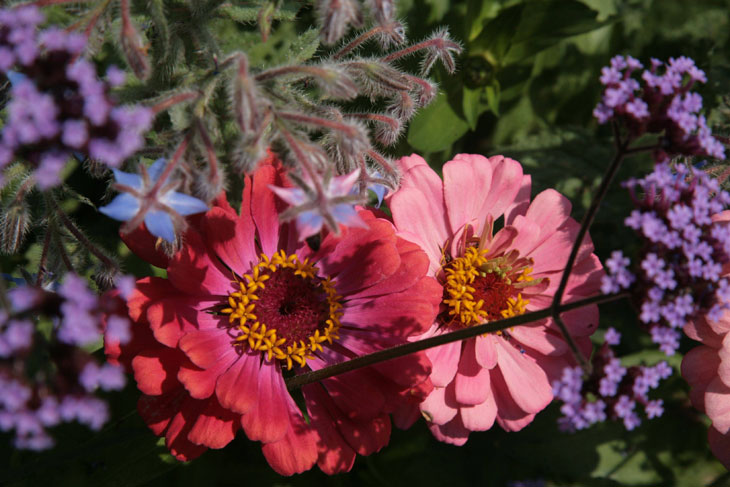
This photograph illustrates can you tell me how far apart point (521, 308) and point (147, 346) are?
1.17 meters

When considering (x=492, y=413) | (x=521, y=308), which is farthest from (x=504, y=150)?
(x=492, y=413)

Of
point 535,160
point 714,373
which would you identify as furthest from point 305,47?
point 714,373

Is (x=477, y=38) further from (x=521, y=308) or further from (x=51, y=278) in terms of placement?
(x=51, y=278)

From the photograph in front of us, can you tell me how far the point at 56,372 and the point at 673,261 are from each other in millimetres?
1263

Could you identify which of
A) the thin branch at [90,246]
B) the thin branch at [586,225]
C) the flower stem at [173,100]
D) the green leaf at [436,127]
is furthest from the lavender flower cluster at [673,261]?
the thin branch at [90,246]

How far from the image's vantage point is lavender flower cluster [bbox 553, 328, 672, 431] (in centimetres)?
143

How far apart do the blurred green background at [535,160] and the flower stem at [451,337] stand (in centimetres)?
87

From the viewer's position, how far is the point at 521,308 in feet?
7.43

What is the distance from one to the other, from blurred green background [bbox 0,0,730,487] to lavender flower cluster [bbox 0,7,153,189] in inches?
46.9

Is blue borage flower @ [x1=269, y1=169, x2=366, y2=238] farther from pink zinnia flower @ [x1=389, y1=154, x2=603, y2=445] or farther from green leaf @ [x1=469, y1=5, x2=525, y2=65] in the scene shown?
green leaf @ [x1=469, y1=5, x2=525, y2=65]

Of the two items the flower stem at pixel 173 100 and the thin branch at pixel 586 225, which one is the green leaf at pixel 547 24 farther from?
the flower stem at pixel 173 100

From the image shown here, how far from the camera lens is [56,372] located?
1.24 m

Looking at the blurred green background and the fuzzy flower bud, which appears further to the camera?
the blurred green background

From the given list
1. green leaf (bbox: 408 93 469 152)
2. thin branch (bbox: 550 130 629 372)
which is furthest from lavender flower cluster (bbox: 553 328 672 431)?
green leaf (bbox: 408 93 469 152)
